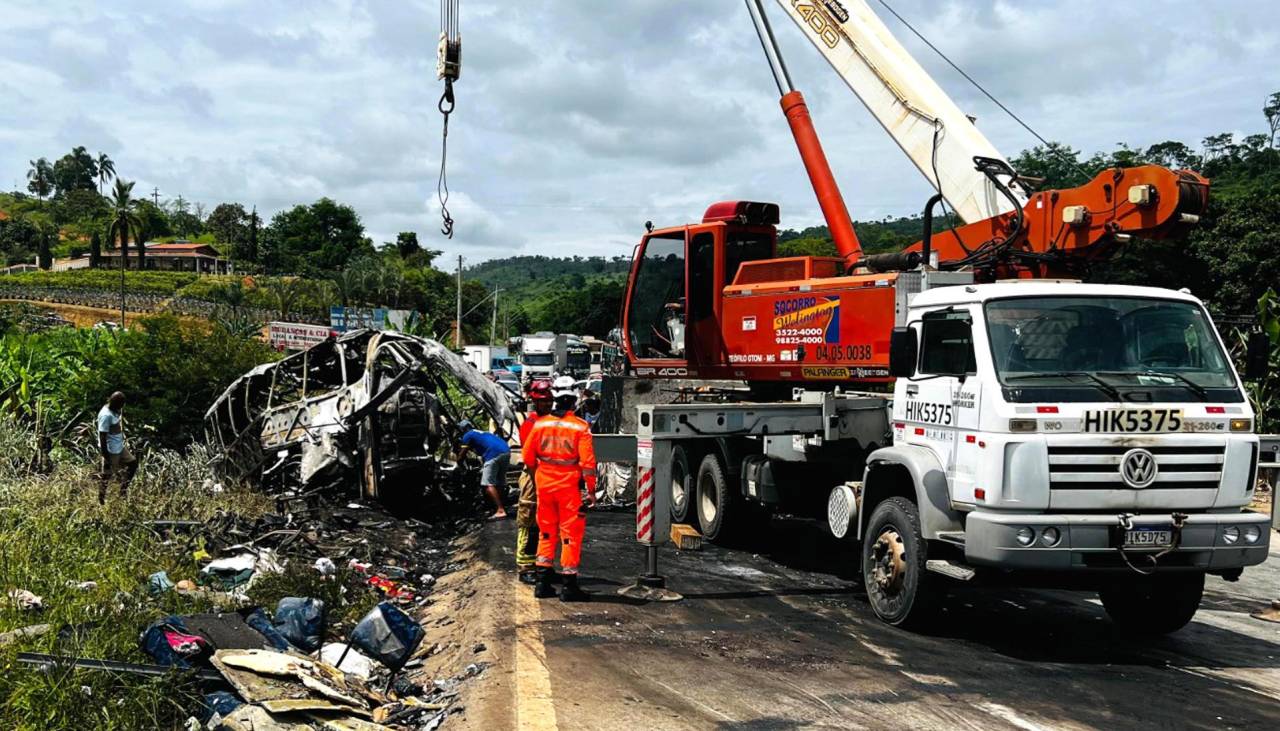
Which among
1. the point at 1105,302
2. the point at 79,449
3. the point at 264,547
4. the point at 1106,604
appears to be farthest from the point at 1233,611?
the point at 79,449

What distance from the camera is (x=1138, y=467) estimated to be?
621cm

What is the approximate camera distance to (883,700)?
555cm

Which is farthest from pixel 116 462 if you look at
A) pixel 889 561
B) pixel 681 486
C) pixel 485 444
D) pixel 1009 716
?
pixel 1009 716

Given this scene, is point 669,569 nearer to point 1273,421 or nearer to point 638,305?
point 638,305

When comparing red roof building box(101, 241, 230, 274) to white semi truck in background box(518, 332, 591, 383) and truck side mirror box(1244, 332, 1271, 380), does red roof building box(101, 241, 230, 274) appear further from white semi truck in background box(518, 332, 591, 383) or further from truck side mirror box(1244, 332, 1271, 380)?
truck side mirror box(1244, 332, 1271, 380)

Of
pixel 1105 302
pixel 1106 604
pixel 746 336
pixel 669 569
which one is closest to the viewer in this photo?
pixel 1105 302

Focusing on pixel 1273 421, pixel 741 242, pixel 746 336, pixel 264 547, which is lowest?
pixel 264 547

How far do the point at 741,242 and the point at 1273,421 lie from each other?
11.4 meters

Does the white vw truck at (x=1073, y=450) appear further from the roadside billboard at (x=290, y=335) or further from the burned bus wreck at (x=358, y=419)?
the roadside billboard at (x=290, y=335)

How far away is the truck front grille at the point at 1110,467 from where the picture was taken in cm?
618

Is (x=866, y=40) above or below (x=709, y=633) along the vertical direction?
above

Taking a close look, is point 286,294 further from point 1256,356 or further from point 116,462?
point 1256,356

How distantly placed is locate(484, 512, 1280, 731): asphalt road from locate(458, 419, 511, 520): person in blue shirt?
3.78m

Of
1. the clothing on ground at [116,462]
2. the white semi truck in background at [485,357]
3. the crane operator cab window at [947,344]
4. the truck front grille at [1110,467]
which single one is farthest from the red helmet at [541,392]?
the white semi truck in background at [485,357]
